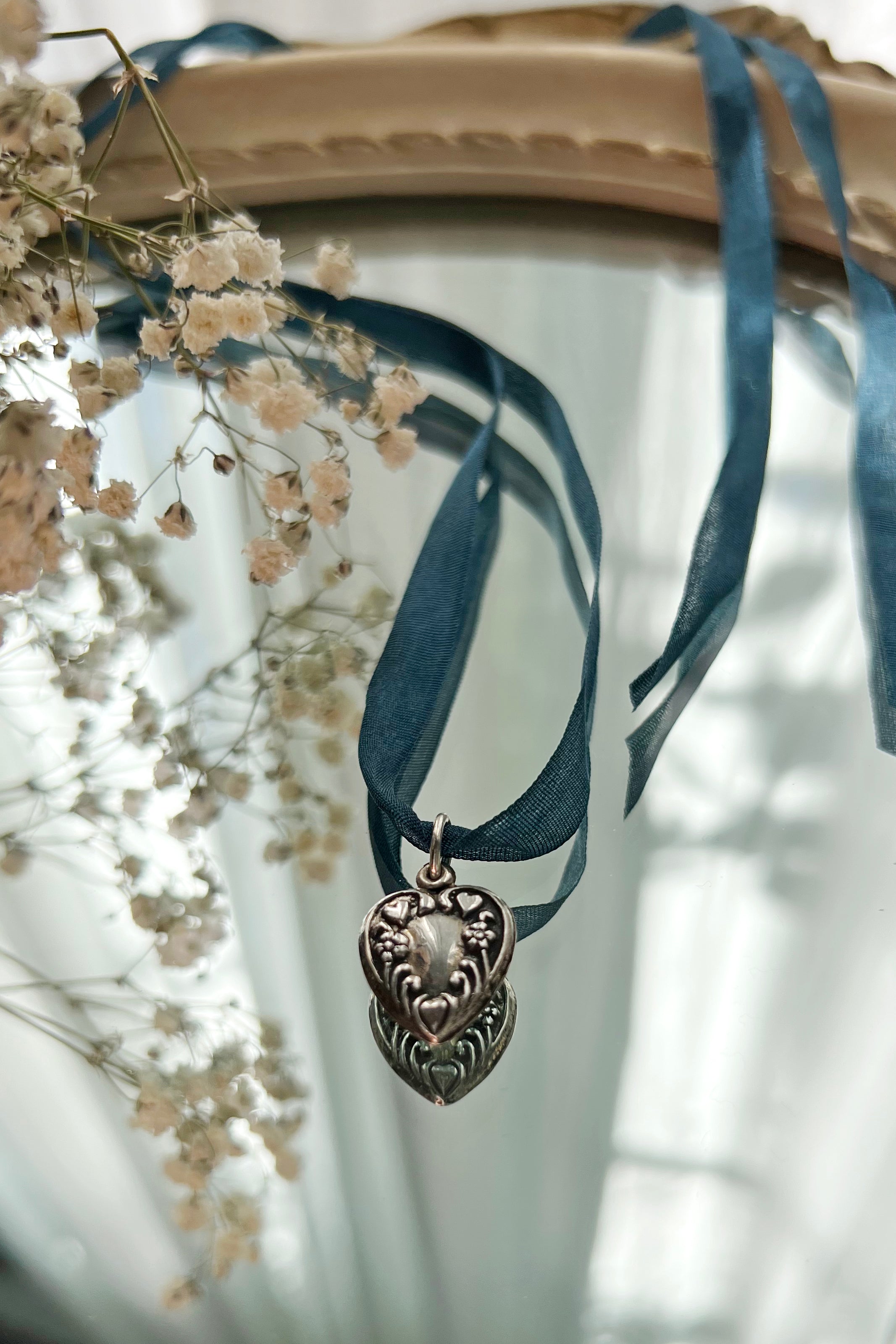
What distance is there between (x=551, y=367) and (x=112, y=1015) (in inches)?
19.9

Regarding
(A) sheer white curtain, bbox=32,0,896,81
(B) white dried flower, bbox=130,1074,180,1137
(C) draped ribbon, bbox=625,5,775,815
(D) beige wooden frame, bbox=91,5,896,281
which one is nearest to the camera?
(B) white dried flower, bbox=130,1074,180,1137

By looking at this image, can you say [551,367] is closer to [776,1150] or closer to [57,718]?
[57,718]

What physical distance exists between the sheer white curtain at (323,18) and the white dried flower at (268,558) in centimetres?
86

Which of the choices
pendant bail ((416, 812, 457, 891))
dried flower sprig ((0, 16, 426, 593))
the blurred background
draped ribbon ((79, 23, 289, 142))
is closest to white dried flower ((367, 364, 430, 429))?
dried flower sprig ((0, 16, 426, 593))

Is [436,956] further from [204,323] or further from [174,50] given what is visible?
[174,50]

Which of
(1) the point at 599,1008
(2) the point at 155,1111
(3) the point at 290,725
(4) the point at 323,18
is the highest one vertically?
(4) the point at 323,18

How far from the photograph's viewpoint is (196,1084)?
49cm

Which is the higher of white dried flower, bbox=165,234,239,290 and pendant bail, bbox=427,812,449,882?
white dried flower, bbox=165,234,239,290

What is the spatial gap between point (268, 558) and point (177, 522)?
0.05m

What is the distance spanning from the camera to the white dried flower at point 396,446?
0.60 m

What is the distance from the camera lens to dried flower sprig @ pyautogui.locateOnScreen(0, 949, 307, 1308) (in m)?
0.46

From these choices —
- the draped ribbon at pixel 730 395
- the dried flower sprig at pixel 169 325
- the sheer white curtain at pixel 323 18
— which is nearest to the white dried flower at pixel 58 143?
the dried flower sprig at pixel 169 325

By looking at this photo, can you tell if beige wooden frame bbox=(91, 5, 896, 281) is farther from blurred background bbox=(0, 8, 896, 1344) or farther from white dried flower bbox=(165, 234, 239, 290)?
white dried flower bbox=(165, 234, 239, 290)

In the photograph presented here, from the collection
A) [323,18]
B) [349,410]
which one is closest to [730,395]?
[349,410]
